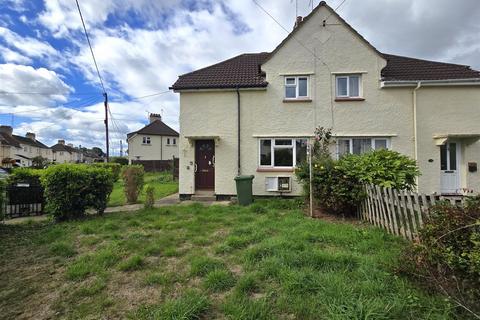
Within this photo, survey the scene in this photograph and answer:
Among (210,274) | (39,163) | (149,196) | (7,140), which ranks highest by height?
(7,140)

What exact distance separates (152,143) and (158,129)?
253 centimetres

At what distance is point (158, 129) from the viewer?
129 ft

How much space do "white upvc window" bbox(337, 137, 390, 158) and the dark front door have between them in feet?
19.6

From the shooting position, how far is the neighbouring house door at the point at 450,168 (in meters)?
11.7

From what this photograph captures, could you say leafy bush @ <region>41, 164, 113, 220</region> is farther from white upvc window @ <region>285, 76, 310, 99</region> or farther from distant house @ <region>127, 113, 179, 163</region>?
distant house @ <region>127, 113, 179, 163</region>

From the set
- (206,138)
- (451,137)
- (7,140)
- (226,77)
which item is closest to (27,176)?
(206,138)

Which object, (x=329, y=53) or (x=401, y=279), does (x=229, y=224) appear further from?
(x=329, y=53)

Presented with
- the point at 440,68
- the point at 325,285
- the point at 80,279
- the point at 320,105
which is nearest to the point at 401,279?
the point at 325,285

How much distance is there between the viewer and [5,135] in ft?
166

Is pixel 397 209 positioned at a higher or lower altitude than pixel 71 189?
lower

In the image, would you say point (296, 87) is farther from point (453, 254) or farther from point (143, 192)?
point (453, 254)

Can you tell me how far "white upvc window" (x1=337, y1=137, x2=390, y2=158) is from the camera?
38.8 ft

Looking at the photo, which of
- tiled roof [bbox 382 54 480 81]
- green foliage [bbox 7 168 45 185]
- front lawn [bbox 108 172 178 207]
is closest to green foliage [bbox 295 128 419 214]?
tiled roof [bbox 382 54 480 81]

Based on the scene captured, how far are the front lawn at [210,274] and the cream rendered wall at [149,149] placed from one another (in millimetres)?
32131
